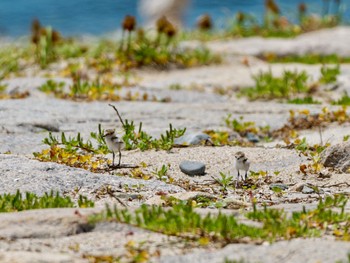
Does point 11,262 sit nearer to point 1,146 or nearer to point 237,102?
point 1,146

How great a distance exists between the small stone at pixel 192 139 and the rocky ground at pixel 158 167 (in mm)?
113

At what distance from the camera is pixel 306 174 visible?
675 centimetres

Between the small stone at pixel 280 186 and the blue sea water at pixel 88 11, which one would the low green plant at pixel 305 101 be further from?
the blue sea water at pixel 88 11

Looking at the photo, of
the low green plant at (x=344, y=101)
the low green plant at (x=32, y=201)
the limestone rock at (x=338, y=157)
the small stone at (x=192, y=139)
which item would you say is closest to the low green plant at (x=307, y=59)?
the low green plant at (x=344, y=101)

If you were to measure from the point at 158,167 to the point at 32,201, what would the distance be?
1.64 m

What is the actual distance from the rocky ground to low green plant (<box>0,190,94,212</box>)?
176 millimetres

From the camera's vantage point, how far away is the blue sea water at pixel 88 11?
1269 inches

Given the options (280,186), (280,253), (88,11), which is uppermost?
(88,11)

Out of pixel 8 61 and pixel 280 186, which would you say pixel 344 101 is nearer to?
pixel 280 186

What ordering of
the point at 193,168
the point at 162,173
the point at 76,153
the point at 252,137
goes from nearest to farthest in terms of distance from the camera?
the point at 162,173 < the point at 193,168 < the point at 76,153 < the point at 252,137

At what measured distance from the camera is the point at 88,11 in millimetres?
35406

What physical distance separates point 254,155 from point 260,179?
A: 69 centimetres

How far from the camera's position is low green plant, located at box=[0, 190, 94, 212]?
17.3ft

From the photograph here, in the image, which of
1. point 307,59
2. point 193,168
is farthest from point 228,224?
point 307,59
